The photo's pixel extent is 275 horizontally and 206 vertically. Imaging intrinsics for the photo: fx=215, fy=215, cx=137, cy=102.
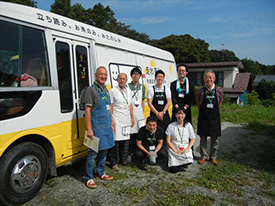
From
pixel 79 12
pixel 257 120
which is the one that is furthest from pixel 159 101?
pixel 79 12

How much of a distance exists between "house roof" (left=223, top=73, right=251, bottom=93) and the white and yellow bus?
80.3ft

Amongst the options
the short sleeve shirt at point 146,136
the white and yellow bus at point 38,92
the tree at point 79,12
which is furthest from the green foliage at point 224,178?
the tree at point 79,12

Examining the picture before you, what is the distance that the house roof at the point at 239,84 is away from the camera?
25609 mm

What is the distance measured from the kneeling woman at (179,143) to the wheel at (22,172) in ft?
7.60

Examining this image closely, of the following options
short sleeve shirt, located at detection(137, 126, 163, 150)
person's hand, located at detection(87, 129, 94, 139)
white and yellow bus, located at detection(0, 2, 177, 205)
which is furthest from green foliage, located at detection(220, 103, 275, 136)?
white and yellow bus, located at detection(0, 2, 177, 205)

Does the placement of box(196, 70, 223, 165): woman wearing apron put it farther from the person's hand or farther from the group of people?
the person's hand

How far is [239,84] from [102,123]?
2748 cm

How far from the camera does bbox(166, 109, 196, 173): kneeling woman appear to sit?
13.9 ft

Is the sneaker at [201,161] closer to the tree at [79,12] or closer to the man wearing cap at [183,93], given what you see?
the man wearing cap at [183,93]

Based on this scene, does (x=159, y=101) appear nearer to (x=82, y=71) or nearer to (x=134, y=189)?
(x=82, y=71)

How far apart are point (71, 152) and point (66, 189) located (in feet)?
1.99

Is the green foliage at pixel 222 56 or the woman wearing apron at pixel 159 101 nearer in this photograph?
the woman wearing apron at pixel 159 101

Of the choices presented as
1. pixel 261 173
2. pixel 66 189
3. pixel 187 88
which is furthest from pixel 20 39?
pixel 261 173

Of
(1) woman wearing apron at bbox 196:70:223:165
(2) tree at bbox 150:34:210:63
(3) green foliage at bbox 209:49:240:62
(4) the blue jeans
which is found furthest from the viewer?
(3) green foliage at bbox 209:49:240:62
